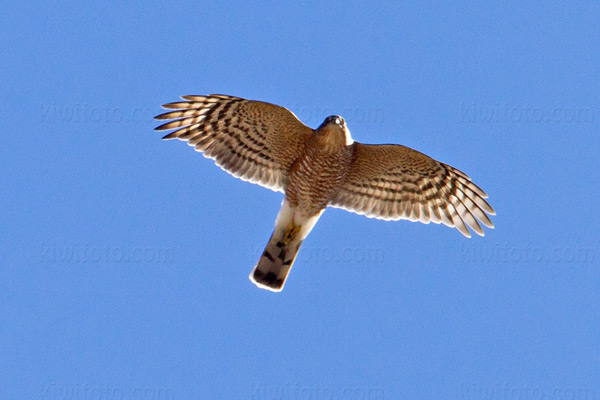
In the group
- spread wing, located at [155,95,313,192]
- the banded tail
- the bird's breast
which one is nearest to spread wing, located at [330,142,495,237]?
the bird's breast

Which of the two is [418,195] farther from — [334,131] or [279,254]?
[279,254]

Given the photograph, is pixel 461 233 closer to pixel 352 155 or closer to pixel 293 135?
pixel 352 155

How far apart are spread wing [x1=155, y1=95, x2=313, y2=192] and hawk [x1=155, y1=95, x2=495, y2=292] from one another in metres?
0.02

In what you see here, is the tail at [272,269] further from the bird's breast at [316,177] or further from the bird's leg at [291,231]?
the bird's breast at [316,177]

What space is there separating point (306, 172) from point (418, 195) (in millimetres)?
2109

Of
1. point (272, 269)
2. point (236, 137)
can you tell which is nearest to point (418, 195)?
point (272, 269)

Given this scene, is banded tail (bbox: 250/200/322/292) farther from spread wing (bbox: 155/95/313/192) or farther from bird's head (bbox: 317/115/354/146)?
bird's head (bbox: 317/115/354/146)

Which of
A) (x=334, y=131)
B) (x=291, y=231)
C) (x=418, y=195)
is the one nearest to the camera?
(x=334, y=131)

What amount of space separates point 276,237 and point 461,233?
9.80 feet

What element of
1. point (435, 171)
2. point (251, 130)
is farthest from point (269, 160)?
point (435, 171)

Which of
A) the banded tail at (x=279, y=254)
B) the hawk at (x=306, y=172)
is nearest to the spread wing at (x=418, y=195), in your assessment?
the hawk at (x=306, y=172)

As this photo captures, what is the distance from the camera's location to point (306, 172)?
42.6ft

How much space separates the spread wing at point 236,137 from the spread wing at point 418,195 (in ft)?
3.56

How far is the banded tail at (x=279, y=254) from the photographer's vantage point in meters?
13.5
